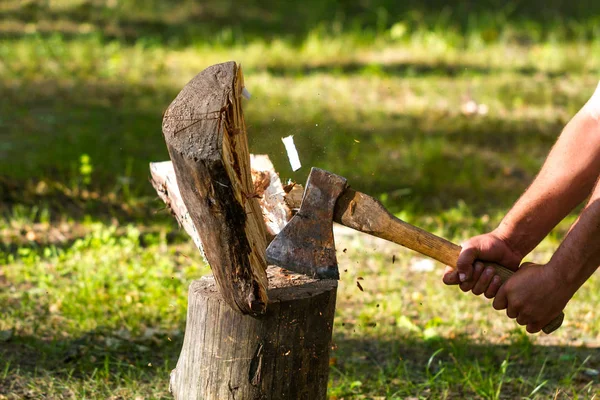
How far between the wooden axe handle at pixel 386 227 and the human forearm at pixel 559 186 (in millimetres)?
195

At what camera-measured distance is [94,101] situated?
7.06 meters

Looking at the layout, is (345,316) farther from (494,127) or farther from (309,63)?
(309,63)

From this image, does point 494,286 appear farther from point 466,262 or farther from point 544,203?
point 544,203

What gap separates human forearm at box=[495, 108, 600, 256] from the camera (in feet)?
8.85

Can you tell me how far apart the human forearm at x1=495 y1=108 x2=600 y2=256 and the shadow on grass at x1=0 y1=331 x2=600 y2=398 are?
0.67 metres

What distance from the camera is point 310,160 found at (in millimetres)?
2996

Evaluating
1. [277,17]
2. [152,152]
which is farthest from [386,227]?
[277,17]

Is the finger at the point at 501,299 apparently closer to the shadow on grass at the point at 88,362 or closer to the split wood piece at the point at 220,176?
the split wood piece at the point at 220,176

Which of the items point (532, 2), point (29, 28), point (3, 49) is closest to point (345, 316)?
point (3, 49)

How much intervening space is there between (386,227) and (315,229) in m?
0.24

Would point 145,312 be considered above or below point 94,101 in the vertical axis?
below

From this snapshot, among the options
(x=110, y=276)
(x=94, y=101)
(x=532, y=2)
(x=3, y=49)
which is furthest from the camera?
(x=532, y=2)

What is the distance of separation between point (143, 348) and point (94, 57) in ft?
16.7

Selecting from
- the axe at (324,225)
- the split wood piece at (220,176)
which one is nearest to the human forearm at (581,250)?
the axe at (324,225)
